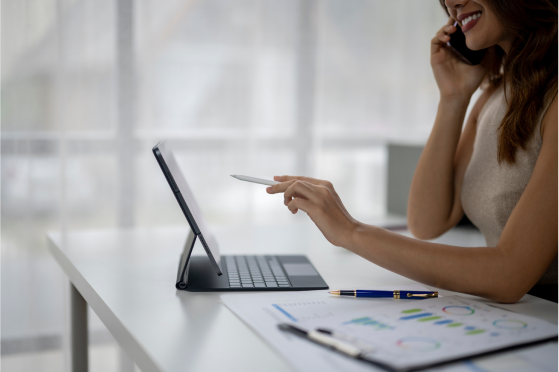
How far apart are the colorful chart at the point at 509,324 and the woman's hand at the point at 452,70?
628 millimetres

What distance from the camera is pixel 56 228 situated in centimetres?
211

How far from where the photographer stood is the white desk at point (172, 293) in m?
0.57

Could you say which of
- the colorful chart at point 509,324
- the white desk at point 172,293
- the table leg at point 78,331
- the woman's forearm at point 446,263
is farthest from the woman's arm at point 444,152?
the table leg at point 78,331

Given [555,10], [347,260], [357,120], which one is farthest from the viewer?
[357,120]

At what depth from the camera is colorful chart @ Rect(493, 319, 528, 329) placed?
2.08 feet

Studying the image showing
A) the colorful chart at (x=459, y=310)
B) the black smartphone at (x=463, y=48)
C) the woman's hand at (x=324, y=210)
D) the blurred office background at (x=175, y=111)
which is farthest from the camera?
the blurred office background at (x=175, y=111)

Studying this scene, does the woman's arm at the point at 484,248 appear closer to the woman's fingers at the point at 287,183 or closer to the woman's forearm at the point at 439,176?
the woman's fingers at the point at 287,183

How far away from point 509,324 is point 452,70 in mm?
695

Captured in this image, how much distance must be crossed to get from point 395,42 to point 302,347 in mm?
2398

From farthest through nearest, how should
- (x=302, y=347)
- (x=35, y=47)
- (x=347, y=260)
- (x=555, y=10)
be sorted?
(x=35, y=47) < (x=347, y=260) < (x=555, y=10) < (x=302, y=347)

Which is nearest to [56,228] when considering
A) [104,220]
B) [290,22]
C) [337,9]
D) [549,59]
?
[104,220]

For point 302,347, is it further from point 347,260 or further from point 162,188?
→ point 162,188

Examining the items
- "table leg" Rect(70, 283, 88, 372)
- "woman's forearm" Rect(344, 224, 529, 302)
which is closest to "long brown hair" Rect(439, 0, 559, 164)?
"woman's forearm" Rect(344, 224, 529, 302)

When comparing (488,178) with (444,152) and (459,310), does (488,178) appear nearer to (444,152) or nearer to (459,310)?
(444,152)
